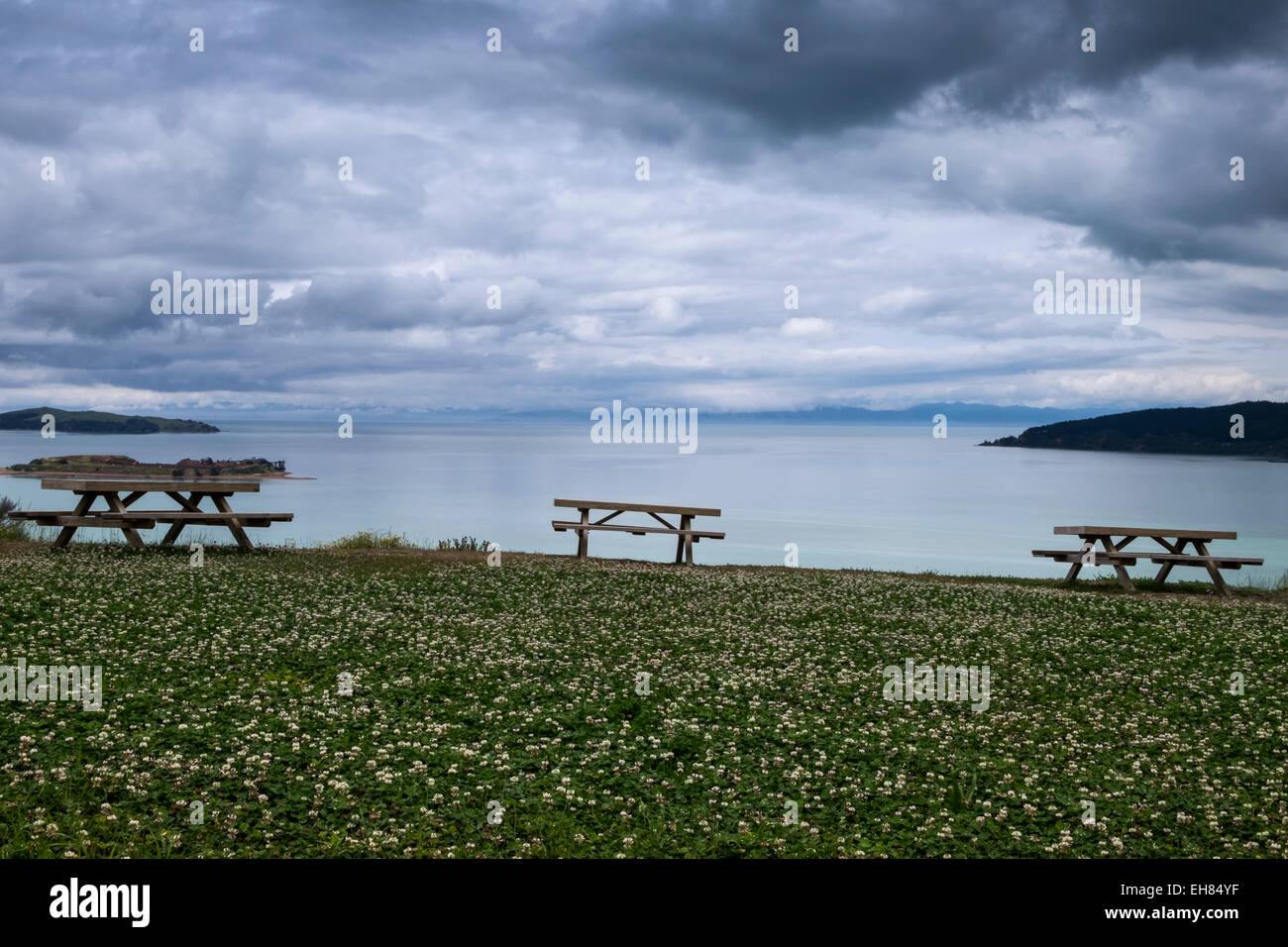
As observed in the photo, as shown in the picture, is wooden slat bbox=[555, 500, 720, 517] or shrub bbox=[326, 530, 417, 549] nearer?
wooden slat bbox=[555, 500, 720, 517]

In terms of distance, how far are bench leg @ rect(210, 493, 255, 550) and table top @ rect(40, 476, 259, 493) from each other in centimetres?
30

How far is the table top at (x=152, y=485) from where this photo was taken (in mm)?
22694

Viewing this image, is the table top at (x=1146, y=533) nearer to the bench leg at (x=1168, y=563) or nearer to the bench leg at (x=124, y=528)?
the bench leg at (x=1168, y=563)

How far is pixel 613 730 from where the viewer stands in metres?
11.1

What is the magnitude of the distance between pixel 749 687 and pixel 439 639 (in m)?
5.16

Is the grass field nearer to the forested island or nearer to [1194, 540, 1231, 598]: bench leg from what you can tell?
[1194, 540, 1231, 598]: bench leg

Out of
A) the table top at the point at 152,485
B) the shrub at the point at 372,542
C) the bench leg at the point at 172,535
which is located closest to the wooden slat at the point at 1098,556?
the shrub at the point at 372,542

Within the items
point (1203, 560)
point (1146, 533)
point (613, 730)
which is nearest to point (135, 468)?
point (1146, 533)

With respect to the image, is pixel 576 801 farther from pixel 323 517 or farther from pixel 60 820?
pixel 323 517

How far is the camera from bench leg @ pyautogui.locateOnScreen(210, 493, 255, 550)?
2412cm

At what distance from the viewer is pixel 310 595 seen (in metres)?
18.7

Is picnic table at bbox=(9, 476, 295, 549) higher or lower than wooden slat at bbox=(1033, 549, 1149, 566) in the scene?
higher

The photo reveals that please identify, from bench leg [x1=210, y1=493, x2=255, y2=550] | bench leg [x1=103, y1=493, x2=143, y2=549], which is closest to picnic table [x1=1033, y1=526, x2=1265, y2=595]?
bench leg [x1=210, y1=493, x2=255, y2=550]
